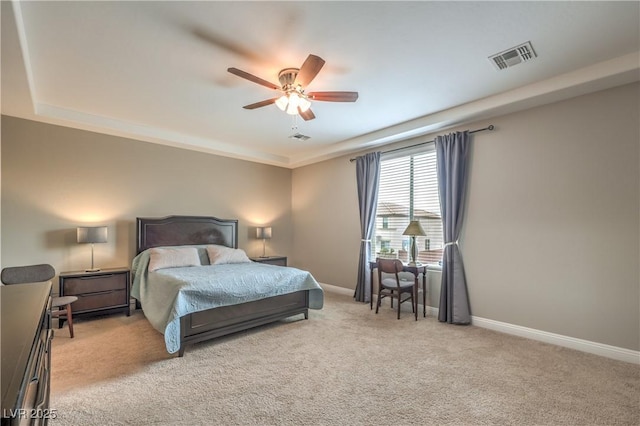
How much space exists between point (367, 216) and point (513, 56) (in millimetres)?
3031

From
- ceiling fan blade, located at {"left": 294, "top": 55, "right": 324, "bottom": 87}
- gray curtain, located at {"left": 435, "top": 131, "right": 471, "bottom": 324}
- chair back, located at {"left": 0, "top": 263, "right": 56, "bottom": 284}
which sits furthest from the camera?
gray curtain, located at {"left": 435, "top": 131, "right": 471, "bottom": 324}

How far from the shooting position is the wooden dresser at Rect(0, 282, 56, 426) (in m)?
0.75

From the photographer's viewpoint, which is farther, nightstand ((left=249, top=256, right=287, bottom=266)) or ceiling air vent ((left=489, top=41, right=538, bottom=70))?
nightstand ((left=249, top=256, right=287, bottom=266))

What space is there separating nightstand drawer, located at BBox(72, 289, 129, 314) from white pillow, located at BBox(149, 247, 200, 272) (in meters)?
0.65

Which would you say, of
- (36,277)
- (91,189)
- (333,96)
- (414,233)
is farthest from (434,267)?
(91,189)

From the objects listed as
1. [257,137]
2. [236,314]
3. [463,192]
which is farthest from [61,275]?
[463,192]

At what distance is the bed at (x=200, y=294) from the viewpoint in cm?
304

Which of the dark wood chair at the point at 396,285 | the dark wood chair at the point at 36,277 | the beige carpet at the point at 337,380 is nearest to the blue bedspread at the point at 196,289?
the beige carpet at the point at 337,380

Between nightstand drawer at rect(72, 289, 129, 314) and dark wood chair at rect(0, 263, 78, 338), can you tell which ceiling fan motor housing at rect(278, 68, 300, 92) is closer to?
dark wood chair at rect(0, 263, 78, 338)

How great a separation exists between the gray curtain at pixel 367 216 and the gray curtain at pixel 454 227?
1251mm

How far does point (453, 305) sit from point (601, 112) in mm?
2695

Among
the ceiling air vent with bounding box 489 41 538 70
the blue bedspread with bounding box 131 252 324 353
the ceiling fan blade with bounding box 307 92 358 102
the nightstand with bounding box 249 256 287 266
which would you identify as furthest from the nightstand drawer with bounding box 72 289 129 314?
the ceiling air vent with bounding box 489 41 538 70

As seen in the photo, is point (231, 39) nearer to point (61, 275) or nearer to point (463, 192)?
point (463, 192)

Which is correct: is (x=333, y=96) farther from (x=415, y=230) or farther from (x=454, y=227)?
(x=454, y=227)
